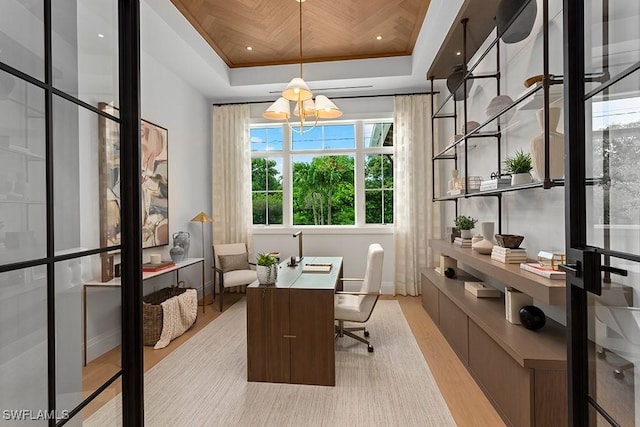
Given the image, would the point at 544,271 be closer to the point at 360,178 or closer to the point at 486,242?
the point at 486,242

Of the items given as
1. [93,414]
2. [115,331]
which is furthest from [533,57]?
[93,414]

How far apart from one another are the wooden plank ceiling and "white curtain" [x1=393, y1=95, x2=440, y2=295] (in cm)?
82

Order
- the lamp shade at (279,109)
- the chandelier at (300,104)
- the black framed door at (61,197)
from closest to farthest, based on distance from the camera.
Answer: the black framed door at (61,197) < the chandelier at (300,104) < the lamp shade at (279,109)

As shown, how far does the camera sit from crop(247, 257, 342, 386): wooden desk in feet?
7.68

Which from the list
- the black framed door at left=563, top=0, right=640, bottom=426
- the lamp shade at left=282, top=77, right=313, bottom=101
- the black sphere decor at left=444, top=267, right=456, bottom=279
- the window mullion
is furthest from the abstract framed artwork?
the black framed door at left=563, top=0, right=640, bottom=426

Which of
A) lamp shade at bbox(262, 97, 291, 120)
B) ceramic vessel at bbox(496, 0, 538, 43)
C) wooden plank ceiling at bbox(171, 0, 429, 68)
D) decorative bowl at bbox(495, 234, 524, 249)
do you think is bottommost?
decorative bowl at bbox(495, 234, 524, 249)

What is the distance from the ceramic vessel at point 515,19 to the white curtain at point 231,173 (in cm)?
351

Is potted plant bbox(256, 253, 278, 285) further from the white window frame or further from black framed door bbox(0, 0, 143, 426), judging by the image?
the white window frame

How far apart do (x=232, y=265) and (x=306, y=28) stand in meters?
3.04

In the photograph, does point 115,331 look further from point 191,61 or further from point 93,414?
point 191,61

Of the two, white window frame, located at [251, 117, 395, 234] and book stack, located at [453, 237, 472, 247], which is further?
white window frame, located at [251, 117, 395, 234]

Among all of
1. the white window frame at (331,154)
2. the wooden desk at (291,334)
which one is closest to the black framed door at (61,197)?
the wooden desk at (291,334)

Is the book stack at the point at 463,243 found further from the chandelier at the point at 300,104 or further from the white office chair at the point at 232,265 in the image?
the white office chair at the point at 232,265

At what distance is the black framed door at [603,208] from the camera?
956mm
